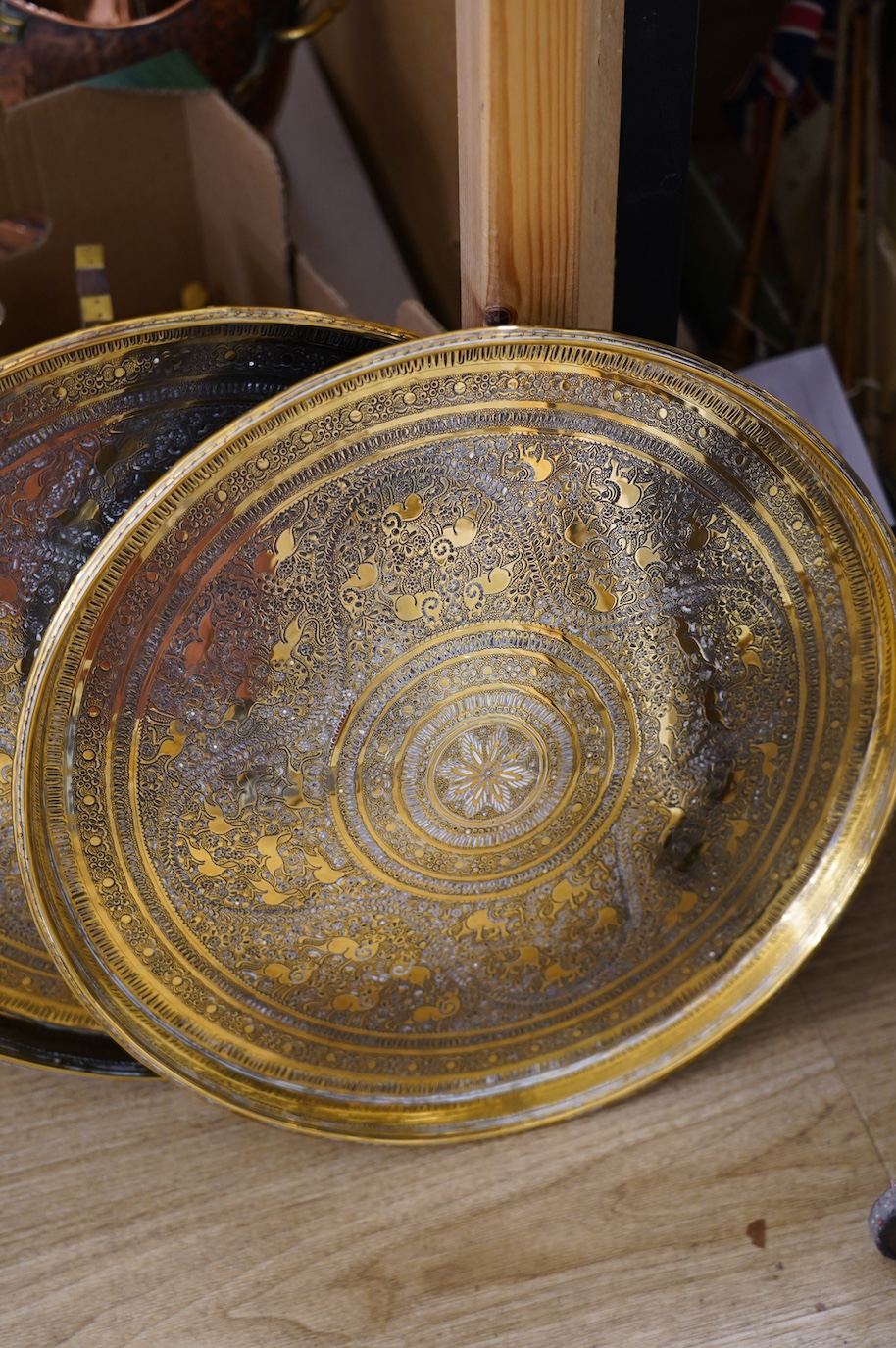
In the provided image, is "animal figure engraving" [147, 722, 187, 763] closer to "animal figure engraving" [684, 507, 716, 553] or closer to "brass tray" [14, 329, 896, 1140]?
"brass tray" [14, 329, 896, 1140]

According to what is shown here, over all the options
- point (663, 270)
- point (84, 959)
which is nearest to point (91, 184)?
point (663, 270)

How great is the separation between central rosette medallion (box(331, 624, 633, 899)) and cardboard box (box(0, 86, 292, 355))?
384mm

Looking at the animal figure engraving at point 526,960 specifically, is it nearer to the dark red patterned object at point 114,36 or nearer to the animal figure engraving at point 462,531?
the animal figure engraving at point 462,531

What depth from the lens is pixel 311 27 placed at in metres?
1.02

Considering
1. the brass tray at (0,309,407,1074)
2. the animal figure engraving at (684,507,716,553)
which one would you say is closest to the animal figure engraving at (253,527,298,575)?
the brass tray at (0,309,407,1074)

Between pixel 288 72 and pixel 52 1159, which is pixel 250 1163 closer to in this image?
pixel 52 1159

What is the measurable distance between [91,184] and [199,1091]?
0.68m

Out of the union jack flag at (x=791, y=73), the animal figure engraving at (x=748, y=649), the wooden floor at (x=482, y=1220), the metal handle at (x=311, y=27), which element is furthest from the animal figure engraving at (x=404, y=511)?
the union jack flag at (x=791, y=73)

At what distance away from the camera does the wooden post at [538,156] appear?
1.96 ft

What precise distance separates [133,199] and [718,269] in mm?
550

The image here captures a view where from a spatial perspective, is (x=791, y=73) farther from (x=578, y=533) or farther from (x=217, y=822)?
(x=217, y=822)

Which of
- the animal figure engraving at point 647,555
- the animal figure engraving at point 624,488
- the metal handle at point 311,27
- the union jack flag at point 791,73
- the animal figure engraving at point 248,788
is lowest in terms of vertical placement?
the animal figure engraving at point 248,788

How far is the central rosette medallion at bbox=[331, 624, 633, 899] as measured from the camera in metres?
0.70

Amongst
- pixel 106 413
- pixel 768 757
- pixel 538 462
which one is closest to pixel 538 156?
pixel 538 462
